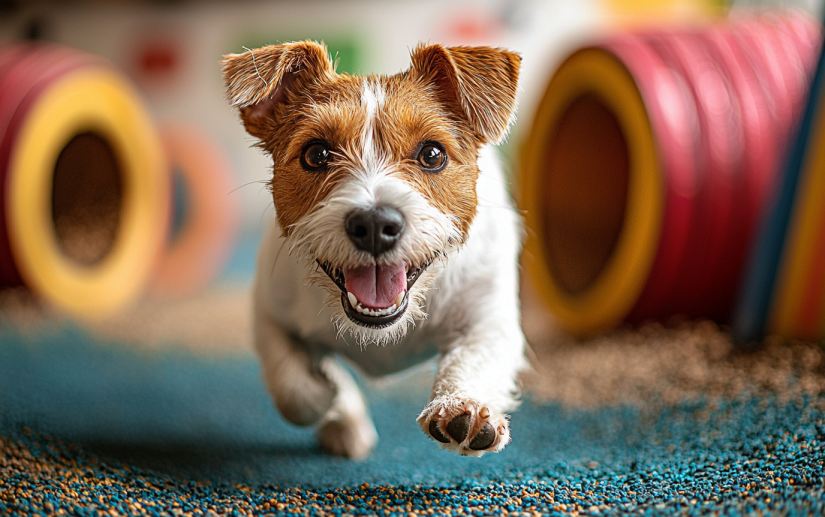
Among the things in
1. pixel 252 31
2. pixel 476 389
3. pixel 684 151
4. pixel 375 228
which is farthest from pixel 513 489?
pixel 252 31

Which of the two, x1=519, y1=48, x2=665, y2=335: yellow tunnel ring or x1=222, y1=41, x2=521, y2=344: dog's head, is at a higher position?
x1=519, y1=48, x2=665, y2=335: yellow tunnel ring

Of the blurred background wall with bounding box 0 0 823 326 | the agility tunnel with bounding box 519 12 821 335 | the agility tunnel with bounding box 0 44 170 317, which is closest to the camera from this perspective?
the agility tunnel with bounding box 519 12 821 335

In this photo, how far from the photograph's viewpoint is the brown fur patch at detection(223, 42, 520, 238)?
151cm

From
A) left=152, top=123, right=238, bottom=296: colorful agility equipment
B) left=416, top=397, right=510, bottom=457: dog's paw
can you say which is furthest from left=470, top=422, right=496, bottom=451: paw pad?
left=152, top=123, right=238, bottom=296: colorful agility equipment

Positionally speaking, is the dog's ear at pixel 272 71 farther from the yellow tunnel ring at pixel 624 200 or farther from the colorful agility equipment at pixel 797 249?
the colorful agility equipment at pixel 797 249

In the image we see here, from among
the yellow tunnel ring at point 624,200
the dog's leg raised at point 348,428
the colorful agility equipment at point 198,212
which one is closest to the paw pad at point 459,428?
the dog's leg raised at point 348,428

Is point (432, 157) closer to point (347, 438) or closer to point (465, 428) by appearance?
point (465, 428)

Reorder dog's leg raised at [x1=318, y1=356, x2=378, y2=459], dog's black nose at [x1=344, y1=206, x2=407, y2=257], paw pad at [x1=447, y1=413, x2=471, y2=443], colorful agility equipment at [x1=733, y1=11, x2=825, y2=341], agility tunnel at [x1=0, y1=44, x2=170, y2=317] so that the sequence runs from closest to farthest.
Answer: dog's black nose at [x1=344, y1=206, x2=407, y2=257] < paw pad at [x1=447, y1=413, x2=471, y2=443] < dog's leg raised at [x1=318, y1=356, x2=378, y2=459] < colorful agility equipment at [x1=733, y1=11, x2=825, y2=341] < agility tunnel at [x1=0, y1=44, x2=170, y2=317]

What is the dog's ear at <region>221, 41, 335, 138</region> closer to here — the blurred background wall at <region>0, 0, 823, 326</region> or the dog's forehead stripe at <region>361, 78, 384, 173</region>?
the dog's forehead stripe at <region>361, 78, 384, 173</region>

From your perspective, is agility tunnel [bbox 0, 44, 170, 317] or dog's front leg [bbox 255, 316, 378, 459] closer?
dog's front leg [bbox 255, 316, 378, 459]

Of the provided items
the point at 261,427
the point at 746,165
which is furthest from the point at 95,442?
the point at 746,165

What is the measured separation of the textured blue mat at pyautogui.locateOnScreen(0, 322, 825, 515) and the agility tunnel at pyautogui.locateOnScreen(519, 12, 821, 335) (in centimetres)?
95

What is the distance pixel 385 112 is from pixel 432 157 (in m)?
0.15

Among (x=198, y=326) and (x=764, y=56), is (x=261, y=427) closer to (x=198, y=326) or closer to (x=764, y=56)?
(x=198, y=326)
